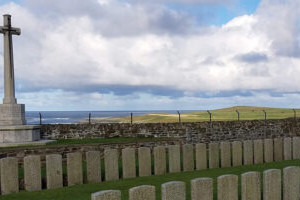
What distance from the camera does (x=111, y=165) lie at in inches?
308

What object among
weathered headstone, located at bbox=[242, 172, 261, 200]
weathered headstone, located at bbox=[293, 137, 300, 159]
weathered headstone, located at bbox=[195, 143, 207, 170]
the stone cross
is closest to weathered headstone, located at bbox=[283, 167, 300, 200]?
weathered headstone, located at bbox=[242, 172, 261, 200]

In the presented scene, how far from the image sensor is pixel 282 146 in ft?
32.6

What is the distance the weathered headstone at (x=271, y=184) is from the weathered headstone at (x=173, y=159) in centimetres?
374

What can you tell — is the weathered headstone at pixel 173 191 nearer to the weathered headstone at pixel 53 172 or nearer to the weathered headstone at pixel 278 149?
the weathered headstone at pixel 53 172

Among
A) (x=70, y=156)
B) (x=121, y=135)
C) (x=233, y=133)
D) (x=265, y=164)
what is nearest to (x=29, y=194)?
(x=70, y=156)

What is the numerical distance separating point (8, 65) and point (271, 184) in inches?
420

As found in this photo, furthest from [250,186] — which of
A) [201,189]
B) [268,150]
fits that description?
[268,150]

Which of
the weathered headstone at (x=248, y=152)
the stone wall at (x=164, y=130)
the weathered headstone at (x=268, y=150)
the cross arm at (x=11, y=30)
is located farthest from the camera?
the stone wall at (x=164, y=130)

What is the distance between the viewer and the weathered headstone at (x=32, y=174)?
23.1 feet

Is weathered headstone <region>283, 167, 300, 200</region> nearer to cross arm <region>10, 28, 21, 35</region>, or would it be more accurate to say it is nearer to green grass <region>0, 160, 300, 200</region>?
green grass <region>0, 160, 300, 200</region>

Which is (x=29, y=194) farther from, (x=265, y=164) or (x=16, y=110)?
(x=16, y=110)

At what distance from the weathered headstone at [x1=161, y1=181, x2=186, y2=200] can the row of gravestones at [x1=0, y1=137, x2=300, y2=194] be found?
4.04 meters

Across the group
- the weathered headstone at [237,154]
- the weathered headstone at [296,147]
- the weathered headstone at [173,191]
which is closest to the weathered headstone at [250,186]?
the weathered headstone at [173,191]

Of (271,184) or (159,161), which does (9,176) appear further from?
(271,184)
